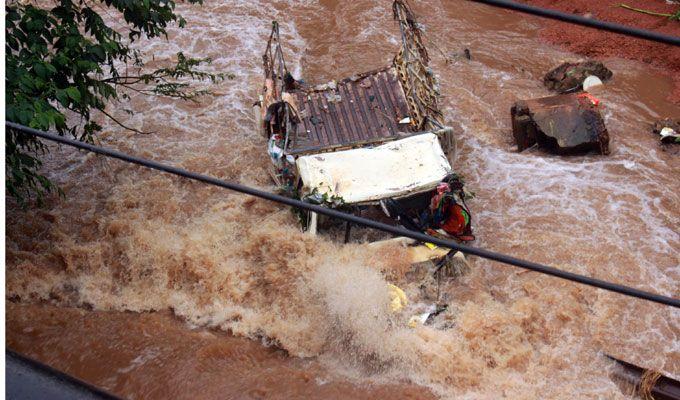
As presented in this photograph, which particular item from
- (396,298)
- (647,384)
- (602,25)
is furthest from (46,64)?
(647,384)

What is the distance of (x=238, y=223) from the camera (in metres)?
7.48

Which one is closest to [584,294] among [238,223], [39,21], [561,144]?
[561,144]

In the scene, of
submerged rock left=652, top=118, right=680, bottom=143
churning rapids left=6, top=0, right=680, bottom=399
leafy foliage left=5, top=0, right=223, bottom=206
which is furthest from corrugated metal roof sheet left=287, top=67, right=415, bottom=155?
submerged rock left=652, top=118, right=680, bottom=143

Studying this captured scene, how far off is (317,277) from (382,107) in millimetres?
2356

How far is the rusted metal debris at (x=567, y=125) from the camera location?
848cm

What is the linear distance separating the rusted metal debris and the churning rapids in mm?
263

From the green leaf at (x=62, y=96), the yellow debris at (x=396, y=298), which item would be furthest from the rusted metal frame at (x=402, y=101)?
the green leaf at (x=62, y=96)

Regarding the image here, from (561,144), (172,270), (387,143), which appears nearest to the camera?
(172,270)

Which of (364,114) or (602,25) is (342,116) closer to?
(364,114)

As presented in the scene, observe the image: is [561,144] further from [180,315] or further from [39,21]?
[39,21]

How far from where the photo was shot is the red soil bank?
1080 centimetres

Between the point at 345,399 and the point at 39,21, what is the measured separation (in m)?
4.09

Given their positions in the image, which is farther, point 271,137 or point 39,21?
point 271,137

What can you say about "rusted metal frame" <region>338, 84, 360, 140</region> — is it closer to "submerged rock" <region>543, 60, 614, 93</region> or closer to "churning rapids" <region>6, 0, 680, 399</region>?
"churning rapids" <region>6, 0, 680, 399</region>
